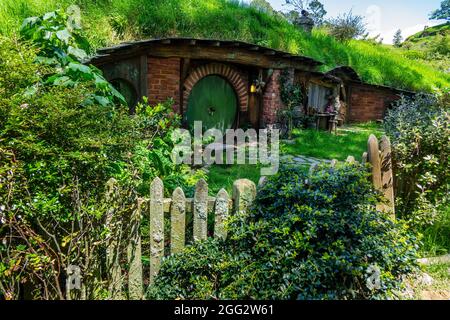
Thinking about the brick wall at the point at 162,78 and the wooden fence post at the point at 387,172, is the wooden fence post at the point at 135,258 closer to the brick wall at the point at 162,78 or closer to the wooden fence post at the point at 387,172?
the wooden fence post at the point at 387,172

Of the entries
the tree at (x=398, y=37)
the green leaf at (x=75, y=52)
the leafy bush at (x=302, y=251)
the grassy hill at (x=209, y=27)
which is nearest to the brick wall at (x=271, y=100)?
the grassy hill at (x=209, y=27)

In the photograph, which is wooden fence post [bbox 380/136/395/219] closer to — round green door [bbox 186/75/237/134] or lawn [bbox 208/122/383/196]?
lawn [bbox 208/122/383/196]

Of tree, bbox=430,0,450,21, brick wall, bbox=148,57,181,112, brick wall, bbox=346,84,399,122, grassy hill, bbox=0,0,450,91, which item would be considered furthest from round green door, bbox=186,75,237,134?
tree, bbox=430,0,450,21

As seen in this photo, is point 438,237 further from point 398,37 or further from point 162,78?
point 398,37

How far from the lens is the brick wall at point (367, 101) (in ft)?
49.8

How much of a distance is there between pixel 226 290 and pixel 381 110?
15.3 metres

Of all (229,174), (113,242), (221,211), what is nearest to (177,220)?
(221,211)

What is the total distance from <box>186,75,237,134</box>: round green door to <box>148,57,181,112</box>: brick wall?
2.80 feet

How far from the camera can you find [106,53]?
652cm

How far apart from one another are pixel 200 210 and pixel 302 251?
897 mm

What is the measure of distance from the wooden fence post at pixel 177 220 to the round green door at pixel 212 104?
6.09 m
